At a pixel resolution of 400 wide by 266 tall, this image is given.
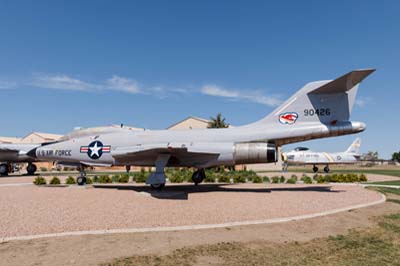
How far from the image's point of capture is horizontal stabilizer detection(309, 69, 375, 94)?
12.1 metres

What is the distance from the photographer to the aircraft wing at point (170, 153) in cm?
1425

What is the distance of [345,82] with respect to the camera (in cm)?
1313

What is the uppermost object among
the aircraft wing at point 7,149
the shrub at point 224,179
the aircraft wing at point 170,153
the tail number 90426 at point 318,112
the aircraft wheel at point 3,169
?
the tail number 90426 at point 318,112

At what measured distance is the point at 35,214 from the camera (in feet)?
30.2

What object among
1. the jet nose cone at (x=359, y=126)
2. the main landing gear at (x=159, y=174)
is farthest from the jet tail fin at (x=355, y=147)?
the main landing gear at (x=159, y=174)

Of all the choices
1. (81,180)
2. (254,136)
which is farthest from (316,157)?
(81,180)

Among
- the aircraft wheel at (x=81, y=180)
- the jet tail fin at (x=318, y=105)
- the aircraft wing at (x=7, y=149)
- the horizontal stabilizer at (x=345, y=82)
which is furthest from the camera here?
the aircraft wing at (x=7, y=149)

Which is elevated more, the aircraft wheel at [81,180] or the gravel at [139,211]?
the aircraft wheel at [81,180]

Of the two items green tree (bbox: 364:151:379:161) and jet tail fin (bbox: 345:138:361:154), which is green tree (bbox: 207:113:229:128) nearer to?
jet tail fin (bbox: 345:138:361:154)

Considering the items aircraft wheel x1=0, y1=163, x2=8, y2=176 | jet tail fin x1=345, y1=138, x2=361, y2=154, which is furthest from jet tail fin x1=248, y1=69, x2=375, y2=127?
jet tail fin x1=345, y1=138, x2=361, y2=154

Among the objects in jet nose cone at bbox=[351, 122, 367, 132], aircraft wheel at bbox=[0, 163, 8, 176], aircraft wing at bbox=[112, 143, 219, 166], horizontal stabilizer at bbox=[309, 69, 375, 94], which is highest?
horizontal stabilizer at bbox=[309, 69, 375, 94]

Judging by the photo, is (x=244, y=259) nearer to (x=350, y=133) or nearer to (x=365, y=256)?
(x=365, y=256)

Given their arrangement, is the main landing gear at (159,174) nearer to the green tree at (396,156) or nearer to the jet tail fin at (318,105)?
the jet tail fin at (318,105)

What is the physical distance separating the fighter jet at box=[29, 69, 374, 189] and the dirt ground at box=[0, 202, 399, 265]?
6369mm
